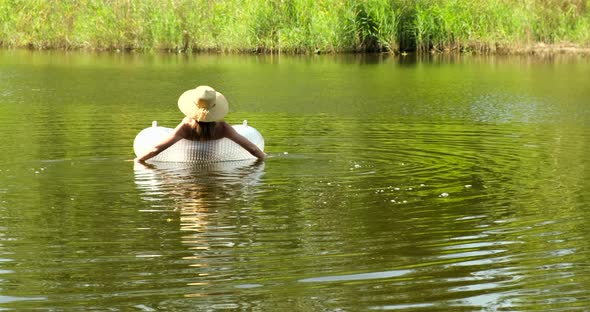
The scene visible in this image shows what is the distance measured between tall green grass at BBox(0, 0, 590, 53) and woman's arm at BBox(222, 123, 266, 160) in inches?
878

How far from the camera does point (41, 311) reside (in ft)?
21.2

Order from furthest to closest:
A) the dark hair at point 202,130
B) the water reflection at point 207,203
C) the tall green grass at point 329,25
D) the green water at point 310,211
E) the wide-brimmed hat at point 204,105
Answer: the tall green grass at point 329,25 < the dark hair at point 202,130 < the wide-brimmed hat at point 204,105 < the water reflection at point 207,203 < the green water at point 310,211

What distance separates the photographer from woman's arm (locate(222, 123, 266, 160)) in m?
12.4

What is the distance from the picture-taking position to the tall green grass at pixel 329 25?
1369 inches

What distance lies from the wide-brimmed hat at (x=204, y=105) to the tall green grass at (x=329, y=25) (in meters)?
22.9

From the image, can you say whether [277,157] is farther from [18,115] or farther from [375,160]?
[18,115]

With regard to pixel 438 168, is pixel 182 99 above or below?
above

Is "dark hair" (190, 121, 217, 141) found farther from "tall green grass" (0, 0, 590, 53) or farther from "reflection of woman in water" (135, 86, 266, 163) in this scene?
"tall green grass" (0, 0, 590, 53)

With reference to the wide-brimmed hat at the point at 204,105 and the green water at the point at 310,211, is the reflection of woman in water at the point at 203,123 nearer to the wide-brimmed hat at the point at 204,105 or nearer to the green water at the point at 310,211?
the wide-brimmed hat at the point at 204,105

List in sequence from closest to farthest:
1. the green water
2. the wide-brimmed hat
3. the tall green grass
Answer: the green water, the wide-brimmed hat, the tall green grass

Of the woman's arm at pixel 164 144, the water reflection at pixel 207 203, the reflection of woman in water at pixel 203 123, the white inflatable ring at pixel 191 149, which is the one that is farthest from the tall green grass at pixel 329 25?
the water reflection at pixel 207 203

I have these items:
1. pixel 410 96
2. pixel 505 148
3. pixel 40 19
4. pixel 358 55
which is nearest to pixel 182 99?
pixel 505 148

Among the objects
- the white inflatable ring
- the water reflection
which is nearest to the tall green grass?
the white inflatable ring

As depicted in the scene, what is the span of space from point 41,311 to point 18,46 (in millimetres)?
33165
